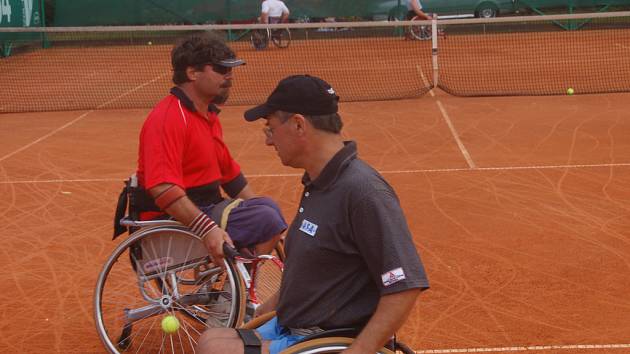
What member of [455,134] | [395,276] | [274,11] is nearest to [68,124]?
[455,134]

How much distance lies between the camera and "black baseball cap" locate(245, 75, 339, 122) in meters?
3.52

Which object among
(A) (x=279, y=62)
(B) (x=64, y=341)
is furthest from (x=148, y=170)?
(A) (x=279, y=62)

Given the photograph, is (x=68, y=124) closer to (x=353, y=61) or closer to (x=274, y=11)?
(x=353, y=61)

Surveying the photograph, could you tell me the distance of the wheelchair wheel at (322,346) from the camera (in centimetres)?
343

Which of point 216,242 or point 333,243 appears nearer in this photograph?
point 333,243

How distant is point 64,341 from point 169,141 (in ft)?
5.41

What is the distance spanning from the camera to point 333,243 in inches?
136

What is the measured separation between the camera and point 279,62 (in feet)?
72.2

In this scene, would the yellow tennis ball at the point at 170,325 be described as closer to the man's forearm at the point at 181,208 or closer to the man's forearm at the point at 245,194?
the man's forearm at the point at 181,208

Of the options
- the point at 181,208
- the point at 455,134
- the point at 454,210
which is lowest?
the point at 455,134

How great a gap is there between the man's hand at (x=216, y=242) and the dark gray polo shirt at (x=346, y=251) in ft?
3.92

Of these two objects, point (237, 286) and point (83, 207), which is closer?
point (237, 286)

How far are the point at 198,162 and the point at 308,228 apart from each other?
1.87 metres

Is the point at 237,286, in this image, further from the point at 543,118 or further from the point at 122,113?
the point at 122,113
